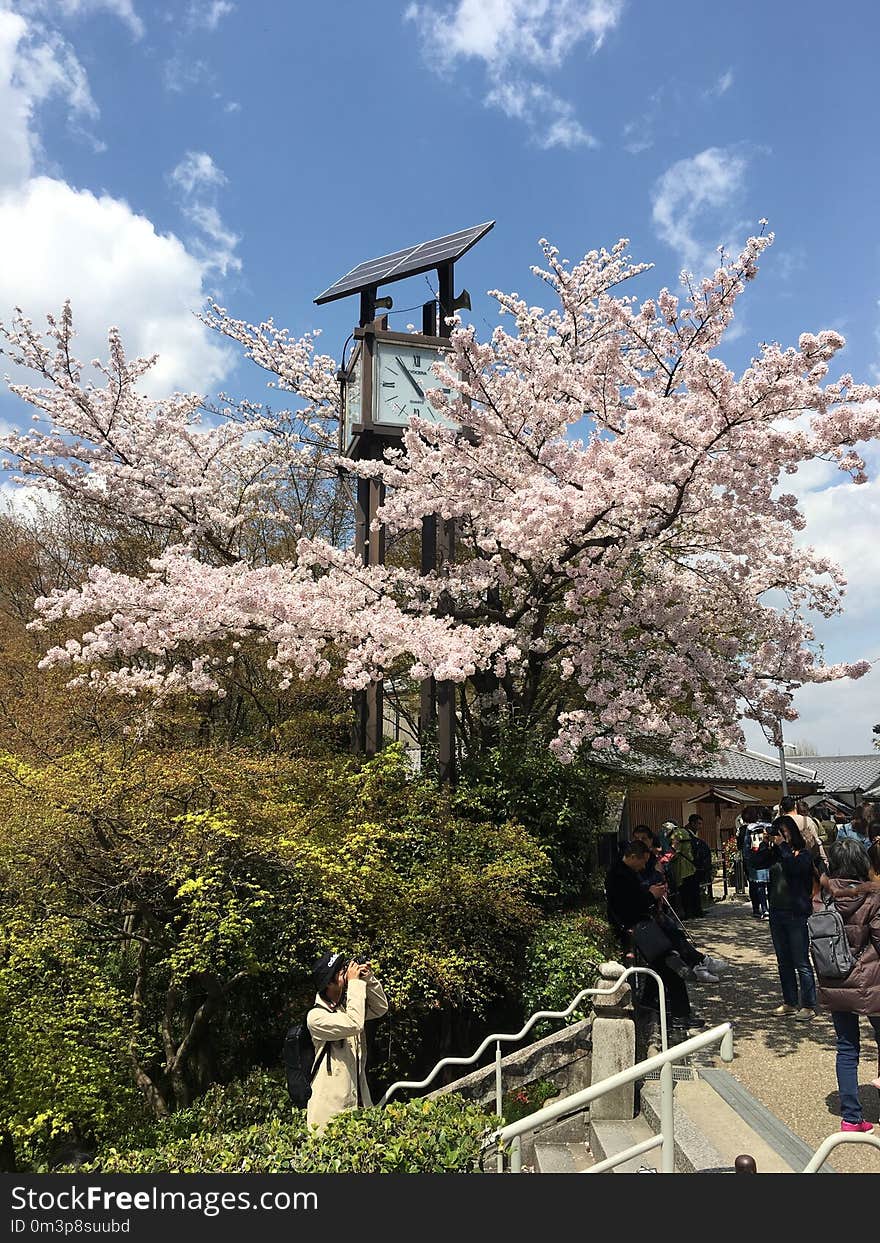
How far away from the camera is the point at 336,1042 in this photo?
515cm

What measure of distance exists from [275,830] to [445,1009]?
2654 millimetres

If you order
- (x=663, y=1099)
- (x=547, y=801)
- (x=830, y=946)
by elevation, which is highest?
(x=547, y=801)

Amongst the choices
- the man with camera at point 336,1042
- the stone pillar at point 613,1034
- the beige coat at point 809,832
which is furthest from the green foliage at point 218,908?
the beige coat at point 809,832

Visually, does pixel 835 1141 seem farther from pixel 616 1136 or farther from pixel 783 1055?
pixel 783 1055

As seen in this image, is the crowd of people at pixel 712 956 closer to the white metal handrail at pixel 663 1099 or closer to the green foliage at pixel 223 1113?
the green foliage at pixel 223 1113

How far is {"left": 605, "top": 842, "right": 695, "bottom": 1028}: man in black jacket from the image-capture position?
7.50 meters

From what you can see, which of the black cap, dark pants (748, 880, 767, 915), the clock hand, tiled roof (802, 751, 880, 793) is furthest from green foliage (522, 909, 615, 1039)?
tiled roof (802, 751, 880, 793)

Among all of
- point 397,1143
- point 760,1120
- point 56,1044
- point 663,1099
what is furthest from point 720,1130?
point 56,1044

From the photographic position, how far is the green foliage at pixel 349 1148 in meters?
4.31

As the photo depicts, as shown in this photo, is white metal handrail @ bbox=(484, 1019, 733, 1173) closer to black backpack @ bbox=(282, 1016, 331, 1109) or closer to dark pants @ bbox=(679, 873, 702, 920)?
black backpack @ bbox=(282, 1016, 331, 1109)

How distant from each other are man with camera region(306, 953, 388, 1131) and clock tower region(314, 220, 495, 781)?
19.0 ft

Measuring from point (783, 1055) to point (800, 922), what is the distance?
3.73 feet

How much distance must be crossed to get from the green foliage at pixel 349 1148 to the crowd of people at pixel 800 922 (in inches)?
84.7

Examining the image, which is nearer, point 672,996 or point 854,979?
point 854,979
